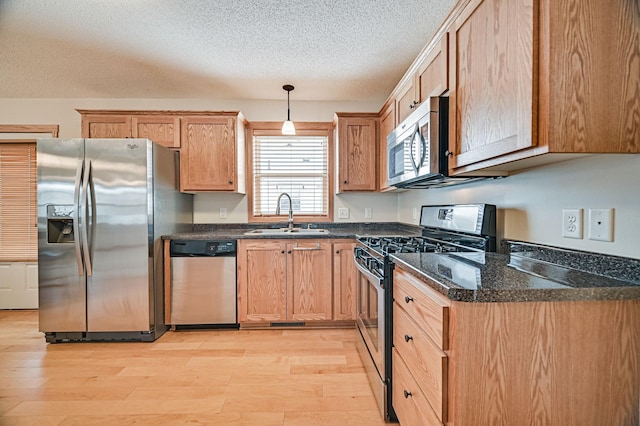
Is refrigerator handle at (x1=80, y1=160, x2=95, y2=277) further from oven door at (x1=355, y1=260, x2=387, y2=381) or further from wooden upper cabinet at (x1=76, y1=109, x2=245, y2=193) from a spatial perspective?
oven door at (x1=355, y1=260, x2=387, y2=381)

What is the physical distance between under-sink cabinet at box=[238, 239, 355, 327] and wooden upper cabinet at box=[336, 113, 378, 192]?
677 mm

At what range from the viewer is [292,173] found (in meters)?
3.51

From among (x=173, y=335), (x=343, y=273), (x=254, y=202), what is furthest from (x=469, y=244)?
(x=173, y=335)

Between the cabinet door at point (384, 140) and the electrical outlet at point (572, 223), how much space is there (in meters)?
1.51

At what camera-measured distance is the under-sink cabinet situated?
9.39 ft

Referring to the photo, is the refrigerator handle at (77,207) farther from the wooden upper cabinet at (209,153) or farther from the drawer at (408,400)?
the drawer at (408,400)

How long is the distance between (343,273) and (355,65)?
6.17 ft

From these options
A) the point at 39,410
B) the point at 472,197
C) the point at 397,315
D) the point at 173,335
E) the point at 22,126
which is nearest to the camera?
the point at 397,315

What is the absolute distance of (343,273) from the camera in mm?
2900

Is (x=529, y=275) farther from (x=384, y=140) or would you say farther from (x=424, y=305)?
(x=384, y=140)

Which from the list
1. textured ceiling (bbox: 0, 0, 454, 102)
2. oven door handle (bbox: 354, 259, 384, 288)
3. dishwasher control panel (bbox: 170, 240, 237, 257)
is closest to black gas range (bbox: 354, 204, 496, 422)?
oven door handle (bbox: 354, 259, 384, 288)

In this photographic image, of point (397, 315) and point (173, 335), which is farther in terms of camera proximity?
point (173, 335)

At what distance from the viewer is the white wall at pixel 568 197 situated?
1.04 meters

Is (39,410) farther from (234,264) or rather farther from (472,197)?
(472,197)
